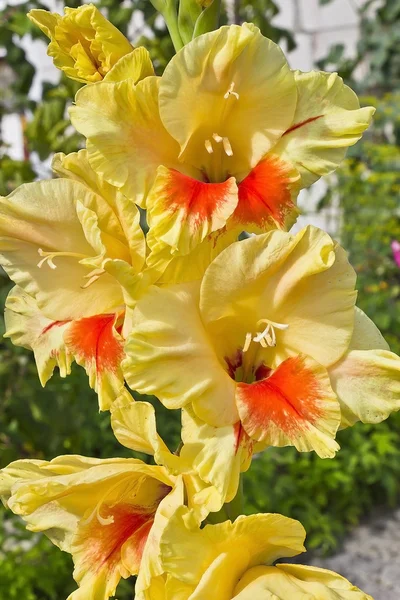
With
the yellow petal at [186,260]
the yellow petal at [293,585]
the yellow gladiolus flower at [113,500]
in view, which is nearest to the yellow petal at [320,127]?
the yellow petal at [186,260]

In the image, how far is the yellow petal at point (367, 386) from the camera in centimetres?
76

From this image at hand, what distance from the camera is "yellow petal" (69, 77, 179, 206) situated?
2.45 feet

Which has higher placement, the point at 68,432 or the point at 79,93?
the point at 79,93

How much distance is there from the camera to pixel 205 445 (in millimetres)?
734

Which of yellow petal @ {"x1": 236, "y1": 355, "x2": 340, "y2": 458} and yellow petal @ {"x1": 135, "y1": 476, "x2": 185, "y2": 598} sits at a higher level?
yellow petal @ {"x1": 236, "y1": 355, "x2": 340, "y2": 458}

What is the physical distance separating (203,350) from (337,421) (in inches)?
6.3

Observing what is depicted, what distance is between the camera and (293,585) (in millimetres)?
768

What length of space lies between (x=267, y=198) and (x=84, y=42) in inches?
12.9

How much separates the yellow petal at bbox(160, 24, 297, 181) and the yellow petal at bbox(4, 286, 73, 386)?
28cm

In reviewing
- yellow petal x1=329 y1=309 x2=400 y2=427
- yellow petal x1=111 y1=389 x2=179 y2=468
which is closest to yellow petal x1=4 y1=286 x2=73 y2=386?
yellow petal x1=111 y1=389 x2=179 y2=468

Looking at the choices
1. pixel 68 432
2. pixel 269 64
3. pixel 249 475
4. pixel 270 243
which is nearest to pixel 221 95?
pixel 269 64

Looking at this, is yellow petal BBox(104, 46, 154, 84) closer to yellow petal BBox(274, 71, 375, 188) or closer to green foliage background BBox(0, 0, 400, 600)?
yellow petal BBox(274, 71, 375, 188)

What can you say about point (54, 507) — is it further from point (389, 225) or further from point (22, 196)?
point (389, 225)

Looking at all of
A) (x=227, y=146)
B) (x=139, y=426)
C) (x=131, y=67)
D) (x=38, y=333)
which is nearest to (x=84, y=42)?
(x=131, y=67)
